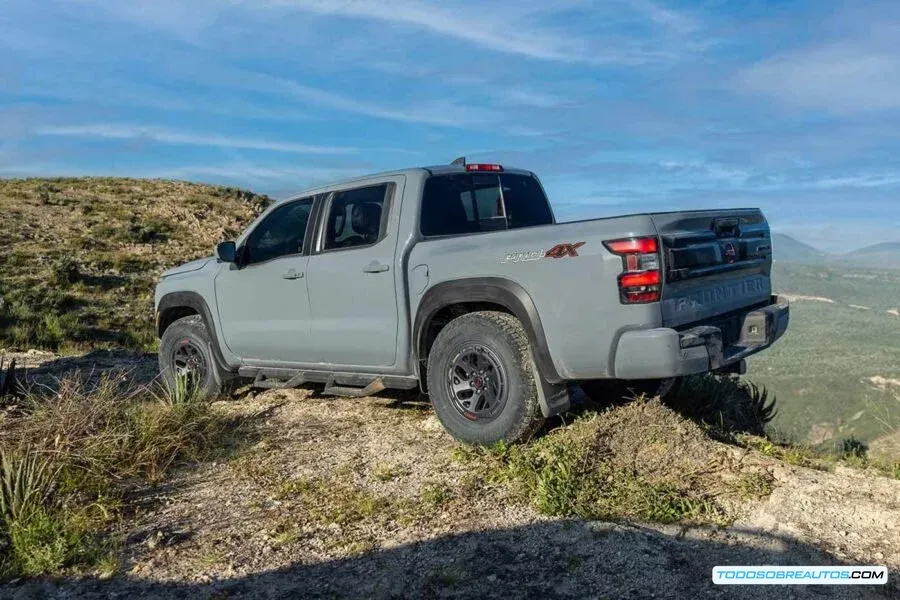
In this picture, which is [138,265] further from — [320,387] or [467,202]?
[467,202]

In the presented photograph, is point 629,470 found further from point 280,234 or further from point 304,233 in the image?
point 280,234

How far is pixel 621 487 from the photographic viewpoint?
14.7 feet

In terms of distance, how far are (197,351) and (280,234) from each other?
163 cm

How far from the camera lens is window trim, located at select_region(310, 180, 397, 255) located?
18.5 ft

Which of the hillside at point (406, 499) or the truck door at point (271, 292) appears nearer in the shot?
the hillside at point (406, 499)

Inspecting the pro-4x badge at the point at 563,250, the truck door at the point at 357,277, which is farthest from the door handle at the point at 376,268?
the pro-4x badge at the point at 563,250

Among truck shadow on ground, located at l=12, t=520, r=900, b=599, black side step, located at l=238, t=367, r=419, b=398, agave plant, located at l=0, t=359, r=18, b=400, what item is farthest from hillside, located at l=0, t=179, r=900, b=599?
agave plant, located at l=0, t=359, r=18, b=400

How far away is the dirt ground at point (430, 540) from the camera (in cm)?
354

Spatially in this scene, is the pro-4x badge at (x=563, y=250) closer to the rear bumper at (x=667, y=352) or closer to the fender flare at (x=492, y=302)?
the fender flare at (x=492, y=302)

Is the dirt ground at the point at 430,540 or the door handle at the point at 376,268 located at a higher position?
the door handle at the point at 376,268

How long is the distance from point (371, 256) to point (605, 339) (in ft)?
6.53

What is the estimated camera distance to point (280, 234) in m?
6.50

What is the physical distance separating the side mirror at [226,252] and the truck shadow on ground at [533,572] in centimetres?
322

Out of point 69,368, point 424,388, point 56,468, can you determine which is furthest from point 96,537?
point 69,368
